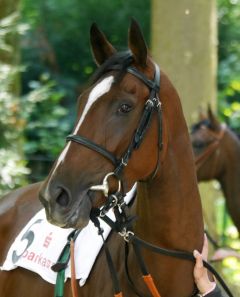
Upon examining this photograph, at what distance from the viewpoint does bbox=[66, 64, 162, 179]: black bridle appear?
2791mm

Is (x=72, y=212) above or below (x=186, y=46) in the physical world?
above

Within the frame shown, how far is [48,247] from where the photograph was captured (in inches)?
147

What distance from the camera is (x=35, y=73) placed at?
1254cm

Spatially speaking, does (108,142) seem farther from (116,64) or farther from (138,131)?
(116,64)

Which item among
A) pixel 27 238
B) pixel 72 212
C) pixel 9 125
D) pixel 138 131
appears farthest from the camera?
pixel 9 125

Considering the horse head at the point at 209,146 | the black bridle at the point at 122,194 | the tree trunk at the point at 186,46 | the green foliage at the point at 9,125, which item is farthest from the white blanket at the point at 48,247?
the tree trunk at the point at 186,46

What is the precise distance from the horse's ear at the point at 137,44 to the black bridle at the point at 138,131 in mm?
47

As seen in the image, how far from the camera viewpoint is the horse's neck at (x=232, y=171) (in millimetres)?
6293

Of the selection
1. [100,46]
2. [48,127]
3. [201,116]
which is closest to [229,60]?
[48,127]

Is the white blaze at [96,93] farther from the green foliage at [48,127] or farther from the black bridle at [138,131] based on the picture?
the green foliage at [48,127]

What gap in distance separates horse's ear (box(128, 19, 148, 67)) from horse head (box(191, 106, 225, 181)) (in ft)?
11.3

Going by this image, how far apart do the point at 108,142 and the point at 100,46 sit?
19.9 inches

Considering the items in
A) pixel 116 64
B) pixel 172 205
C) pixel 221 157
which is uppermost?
pixel 116 64

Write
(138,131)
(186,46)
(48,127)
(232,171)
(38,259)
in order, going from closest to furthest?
(138,131)
(38,259)
(232,171)
(186,46)
(48,127)
